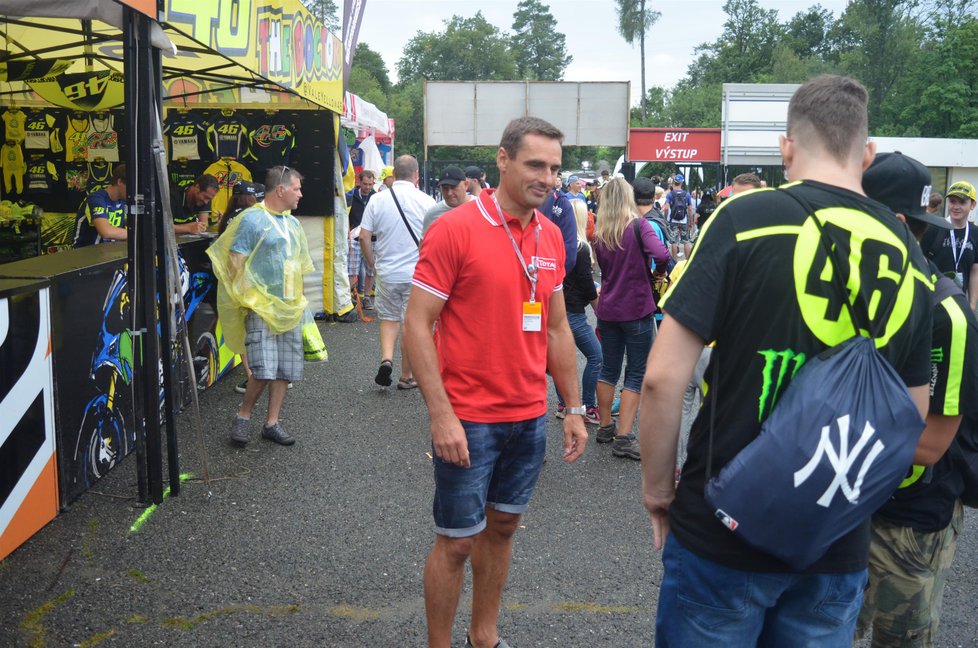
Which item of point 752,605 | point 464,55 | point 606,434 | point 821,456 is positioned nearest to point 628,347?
point 606,434

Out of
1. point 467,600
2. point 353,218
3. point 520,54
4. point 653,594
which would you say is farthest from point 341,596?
point 520,54

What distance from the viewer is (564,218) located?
6004 mm

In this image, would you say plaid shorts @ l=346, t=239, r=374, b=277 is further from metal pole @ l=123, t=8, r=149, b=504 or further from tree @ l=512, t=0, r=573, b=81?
tree @ l=512, t=0, r=573, b=81

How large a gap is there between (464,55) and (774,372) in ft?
301

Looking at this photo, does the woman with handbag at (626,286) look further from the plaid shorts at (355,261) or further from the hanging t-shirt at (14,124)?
the hanging t-shirt at (14,124)

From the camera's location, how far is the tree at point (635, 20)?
6700cm

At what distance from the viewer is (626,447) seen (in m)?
5.87

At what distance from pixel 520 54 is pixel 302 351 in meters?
Result: 102

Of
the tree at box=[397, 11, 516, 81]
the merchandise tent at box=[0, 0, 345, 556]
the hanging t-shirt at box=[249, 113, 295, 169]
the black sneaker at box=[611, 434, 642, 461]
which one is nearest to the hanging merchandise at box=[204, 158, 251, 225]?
the hanging t-shirt at box=[249, 113, 295, 169]

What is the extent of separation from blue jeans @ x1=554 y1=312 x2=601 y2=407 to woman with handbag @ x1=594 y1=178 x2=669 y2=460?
26 cm

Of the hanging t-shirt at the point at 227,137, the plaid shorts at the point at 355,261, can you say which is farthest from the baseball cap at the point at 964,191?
the plaid shorts at the point at 355,261

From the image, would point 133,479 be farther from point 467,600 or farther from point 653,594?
point 653,594

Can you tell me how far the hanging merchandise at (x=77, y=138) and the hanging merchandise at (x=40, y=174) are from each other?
224 millimetres

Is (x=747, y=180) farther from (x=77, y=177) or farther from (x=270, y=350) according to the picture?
(x=77, y=177)
